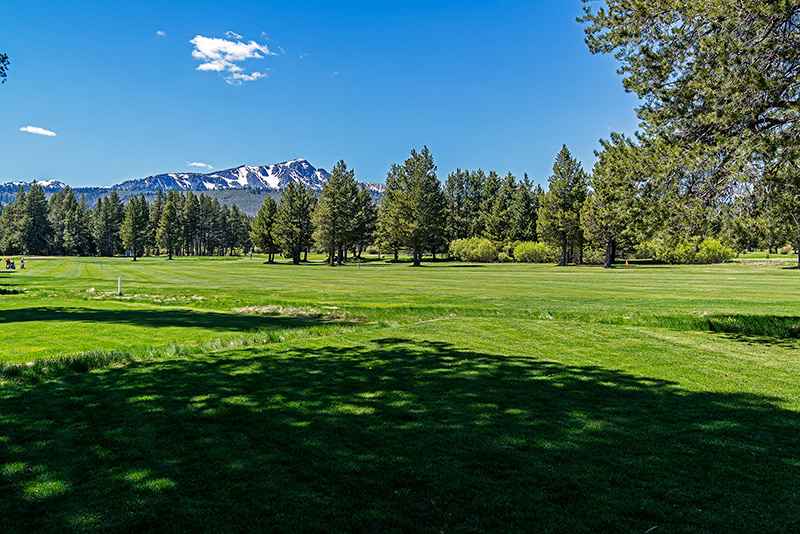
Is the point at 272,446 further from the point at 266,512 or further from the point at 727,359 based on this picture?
the point at 727,359

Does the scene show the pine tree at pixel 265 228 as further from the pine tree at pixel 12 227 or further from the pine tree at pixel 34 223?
the pine tree at pixel 12 227

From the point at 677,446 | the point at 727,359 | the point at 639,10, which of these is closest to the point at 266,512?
the point at 677,446

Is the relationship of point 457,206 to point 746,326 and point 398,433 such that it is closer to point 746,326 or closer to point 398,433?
point 746,326

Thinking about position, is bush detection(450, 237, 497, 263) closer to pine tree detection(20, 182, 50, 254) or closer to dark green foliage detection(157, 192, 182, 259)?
dark green foliage detection(157, 192, 182, 259)

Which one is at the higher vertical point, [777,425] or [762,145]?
[762,145]

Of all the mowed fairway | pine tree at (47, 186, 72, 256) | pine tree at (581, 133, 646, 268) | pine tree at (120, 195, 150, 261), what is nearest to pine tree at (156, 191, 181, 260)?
pine tree at (120, 195, 150, 261)

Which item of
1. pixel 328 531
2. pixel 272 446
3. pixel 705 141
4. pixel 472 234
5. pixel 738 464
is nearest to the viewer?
pixel 328 531

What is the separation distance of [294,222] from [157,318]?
8981 cm

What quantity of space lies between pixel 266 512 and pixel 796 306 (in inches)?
994

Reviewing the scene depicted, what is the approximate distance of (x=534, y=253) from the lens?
9100cm

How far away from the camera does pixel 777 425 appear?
270 inches

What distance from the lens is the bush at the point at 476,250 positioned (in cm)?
9775

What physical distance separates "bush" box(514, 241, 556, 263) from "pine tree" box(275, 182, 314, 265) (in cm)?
4207

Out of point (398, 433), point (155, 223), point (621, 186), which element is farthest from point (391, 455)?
point (155, 223)
